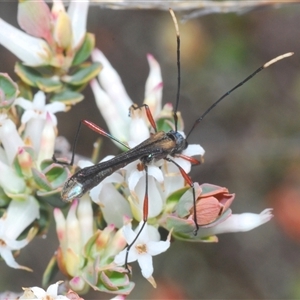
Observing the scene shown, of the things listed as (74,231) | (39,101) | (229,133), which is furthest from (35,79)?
(229,133)

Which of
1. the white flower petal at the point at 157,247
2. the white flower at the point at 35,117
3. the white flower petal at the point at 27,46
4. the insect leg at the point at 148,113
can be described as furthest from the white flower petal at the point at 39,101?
the white flower petal at the point at 157,247

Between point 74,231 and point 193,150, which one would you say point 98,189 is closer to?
point 74,231

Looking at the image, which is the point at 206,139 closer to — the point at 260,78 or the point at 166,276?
the point at 260,78

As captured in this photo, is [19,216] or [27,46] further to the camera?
[27,46]

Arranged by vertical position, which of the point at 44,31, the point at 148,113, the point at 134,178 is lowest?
the point at 134,178

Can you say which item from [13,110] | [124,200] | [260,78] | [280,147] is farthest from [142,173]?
[260,78]

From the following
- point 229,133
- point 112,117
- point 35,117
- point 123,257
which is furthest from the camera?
point 229,133
